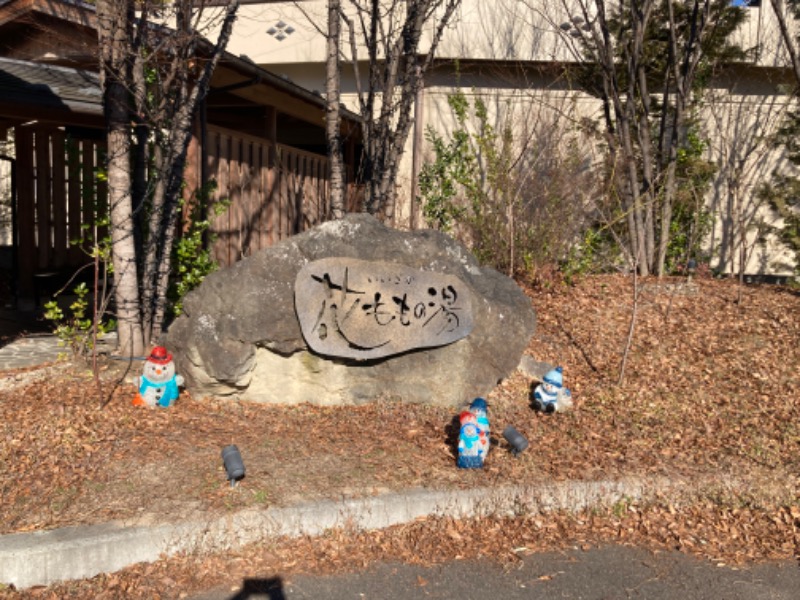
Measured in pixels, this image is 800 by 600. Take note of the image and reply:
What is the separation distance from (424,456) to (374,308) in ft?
4.19

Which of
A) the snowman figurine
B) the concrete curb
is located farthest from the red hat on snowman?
the concrete curb

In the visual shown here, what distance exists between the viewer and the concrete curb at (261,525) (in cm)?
356

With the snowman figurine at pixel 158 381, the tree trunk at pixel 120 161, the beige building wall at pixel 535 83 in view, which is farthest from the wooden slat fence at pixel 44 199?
the snowman figurine at pixel 158 381

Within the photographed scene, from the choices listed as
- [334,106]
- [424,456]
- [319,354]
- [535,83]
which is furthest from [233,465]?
[535,83]

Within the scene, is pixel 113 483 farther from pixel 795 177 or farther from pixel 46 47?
pixel 795 177

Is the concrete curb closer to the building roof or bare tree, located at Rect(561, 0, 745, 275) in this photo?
bare tree, located at Rect(561, 0, 745, 275)

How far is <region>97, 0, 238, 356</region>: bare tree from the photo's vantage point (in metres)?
5.82

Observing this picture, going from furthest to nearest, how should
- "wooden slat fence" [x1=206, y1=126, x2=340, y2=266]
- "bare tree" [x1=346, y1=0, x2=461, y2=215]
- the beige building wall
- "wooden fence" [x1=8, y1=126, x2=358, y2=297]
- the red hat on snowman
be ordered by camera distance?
the beige building wall < "wooden fence" [x1=8, y1=126, x2=358, y2=297] < "wooden slat fence" [x1=206, y1=126, x2=340, y2=266] < "bare tree" [x1=346, y1=0, x2=461, y2=215] < the red hat on snowman

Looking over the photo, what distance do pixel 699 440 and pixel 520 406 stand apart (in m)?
1.41

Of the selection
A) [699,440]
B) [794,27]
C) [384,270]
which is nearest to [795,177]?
[794,27]

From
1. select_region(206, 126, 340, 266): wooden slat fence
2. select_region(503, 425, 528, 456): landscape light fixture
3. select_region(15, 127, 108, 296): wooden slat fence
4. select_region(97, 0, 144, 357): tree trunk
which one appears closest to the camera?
select_region(503, 425, 528, 456): landscape light fixture

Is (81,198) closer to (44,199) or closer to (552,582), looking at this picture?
(44,199)

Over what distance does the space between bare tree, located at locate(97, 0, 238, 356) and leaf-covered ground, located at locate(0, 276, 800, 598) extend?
73 cm

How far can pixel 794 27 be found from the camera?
1151cm
